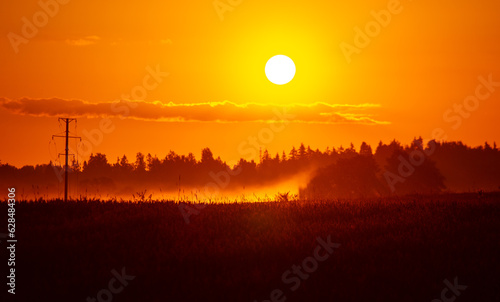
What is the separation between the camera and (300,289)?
1317 cm

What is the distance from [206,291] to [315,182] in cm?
9258

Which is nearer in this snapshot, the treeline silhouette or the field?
the field

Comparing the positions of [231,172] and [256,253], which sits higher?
[231,172]

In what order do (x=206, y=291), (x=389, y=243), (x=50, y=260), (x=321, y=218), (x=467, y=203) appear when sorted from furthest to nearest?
(x=467, y=203)
(x=321, y=218)
(x=389, y=243)
(x=50, y=260)
(x=206, y=291)

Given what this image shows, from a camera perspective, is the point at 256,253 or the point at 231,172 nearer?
the point at 256,253

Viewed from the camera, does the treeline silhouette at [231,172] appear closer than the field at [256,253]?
No

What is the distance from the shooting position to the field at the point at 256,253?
13125 mm

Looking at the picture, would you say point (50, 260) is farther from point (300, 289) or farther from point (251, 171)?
point (251, 171)

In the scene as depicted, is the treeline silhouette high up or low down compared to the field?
up

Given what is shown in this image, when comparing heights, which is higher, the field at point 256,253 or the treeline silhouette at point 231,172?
the treeline silhouette at point 231,172

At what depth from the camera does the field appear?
13125mm

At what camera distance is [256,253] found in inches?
600

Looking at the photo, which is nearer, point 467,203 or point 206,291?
point 206,291

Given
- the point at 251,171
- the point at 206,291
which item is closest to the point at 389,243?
the point at 206,291
